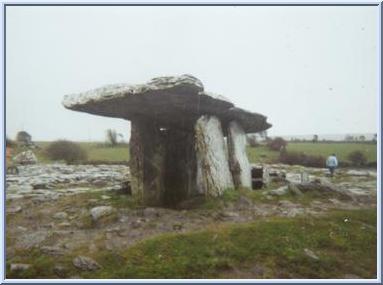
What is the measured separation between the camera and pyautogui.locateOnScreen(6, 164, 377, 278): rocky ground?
5.48m

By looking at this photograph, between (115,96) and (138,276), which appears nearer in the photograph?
(138,276)

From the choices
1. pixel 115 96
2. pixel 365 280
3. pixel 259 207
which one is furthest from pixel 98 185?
pixel 365 280

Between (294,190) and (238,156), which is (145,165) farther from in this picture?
(294,190)

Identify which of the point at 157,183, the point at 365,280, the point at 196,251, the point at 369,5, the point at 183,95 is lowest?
the point at 365,280

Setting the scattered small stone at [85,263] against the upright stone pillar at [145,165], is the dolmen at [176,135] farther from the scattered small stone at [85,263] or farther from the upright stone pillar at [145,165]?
the scattered small stone at [85,263]

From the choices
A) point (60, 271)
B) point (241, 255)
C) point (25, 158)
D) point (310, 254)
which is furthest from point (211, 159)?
point (25, 158)

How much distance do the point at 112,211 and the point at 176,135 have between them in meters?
3.06

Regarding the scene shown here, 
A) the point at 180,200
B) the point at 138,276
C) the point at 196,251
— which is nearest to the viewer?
the point at 138,276

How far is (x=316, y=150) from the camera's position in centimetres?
1320

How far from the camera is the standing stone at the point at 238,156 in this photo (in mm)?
9070

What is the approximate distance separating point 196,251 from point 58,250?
184 cm

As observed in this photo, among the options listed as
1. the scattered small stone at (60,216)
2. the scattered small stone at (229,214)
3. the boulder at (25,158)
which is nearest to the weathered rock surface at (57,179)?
the boulder at (25,158)

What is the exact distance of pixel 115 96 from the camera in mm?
7102

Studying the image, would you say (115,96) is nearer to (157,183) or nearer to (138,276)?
(157,183)
